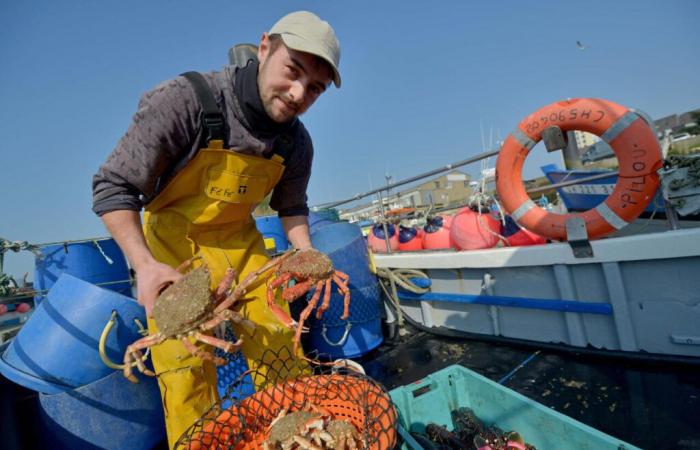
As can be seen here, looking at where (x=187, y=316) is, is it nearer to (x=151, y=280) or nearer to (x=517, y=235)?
(x=151, y=280)

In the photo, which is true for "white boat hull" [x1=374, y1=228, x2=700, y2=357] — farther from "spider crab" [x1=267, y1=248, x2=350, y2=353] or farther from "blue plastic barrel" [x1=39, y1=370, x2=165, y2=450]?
"blue plastic barrel" [x1=39, y1=370, x2=165, y2=450]

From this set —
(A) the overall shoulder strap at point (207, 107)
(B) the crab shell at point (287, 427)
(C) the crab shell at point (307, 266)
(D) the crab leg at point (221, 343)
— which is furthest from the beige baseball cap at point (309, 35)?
(B) the crab shell at point (287, 427)

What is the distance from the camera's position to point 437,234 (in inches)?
178

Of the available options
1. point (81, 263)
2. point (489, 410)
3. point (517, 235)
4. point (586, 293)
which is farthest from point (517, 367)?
point (81, 263)

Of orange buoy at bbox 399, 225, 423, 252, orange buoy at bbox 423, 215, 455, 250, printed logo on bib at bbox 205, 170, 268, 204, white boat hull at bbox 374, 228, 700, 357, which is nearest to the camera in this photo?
printed logo on bib at bbox 205, 170, 268, 204

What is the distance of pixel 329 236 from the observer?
329 cm

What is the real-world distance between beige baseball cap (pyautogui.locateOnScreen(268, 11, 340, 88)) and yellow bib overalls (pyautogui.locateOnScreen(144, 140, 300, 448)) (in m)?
0.66

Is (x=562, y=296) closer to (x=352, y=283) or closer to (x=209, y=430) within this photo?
(x=352, y=283)

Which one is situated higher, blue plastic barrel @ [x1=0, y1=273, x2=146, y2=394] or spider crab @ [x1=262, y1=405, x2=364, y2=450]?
blue plastic barrel @ [x1=0, y1=273, x2=146, y2=394]

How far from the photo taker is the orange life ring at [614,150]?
254 centimetres

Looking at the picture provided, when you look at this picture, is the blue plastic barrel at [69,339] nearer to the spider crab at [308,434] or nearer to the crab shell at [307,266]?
the crab shell at [307,266]

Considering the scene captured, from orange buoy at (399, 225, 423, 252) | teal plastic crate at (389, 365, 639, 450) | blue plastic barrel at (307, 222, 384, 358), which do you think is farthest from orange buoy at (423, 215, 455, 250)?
teal plastic crate at (389, 365, 639, 450)

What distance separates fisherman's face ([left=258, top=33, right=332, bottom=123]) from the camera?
162 cm

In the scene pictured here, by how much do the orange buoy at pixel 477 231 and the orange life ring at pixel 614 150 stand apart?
33 centimetres
